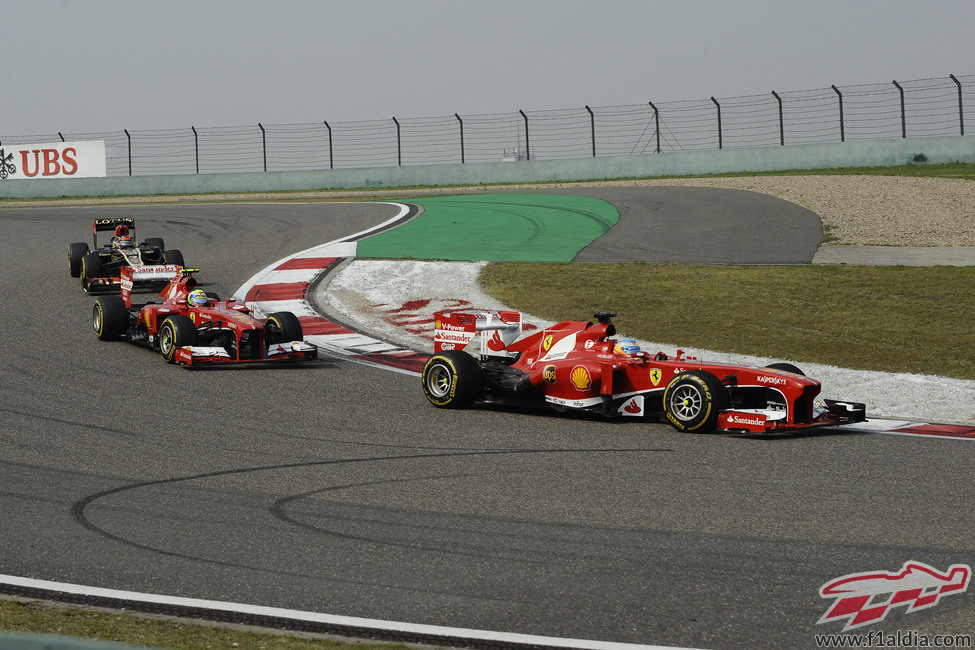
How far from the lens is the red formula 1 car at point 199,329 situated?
13.4 meters

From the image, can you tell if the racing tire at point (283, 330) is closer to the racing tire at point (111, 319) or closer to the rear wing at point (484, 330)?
the racing tire at point (111, 319)

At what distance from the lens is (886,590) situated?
549 centimetres

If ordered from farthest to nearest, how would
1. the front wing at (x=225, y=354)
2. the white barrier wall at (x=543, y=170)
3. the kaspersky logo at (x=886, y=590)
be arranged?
1. the white barrier wall at (x=543, y=170)
2. the front wing at (x=225, y=354)
3. the kaspersky logo at (x=886, y=590)

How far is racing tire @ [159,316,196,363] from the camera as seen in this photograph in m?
13.5

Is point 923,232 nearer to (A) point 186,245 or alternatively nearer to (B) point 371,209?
(B) point 371,209

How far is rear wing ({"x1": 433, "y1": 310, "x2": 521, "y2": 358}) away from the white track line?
267 inches

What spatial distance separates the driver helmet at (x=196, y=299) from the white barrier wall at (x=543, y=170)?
25.0 m

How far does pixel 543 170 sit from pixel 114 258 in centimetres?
2123

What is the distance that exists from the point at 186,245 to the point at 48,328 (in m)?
9.06

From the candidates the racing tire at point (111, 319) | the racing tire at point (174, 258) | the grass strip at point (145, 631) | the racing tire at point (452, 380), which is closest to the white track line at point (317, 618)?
the grass strip at point (145, 631)

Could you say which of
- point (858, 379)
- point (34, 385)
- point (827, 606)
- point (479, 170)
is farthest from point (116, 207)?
point (827, 606)

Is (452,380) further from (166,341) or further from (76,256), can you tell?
(76,256)

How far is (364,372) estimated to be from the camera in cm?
1320

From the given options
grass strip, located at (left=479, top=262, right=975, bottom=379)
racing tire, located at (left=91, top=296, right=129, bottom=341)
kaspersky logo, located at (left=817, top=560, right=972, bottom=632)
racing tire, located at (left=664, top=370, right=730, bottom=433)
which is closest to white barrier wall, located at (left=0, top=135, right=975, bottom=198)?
grass strip, located at (left=479, top=262, right=975, bottom=379)
